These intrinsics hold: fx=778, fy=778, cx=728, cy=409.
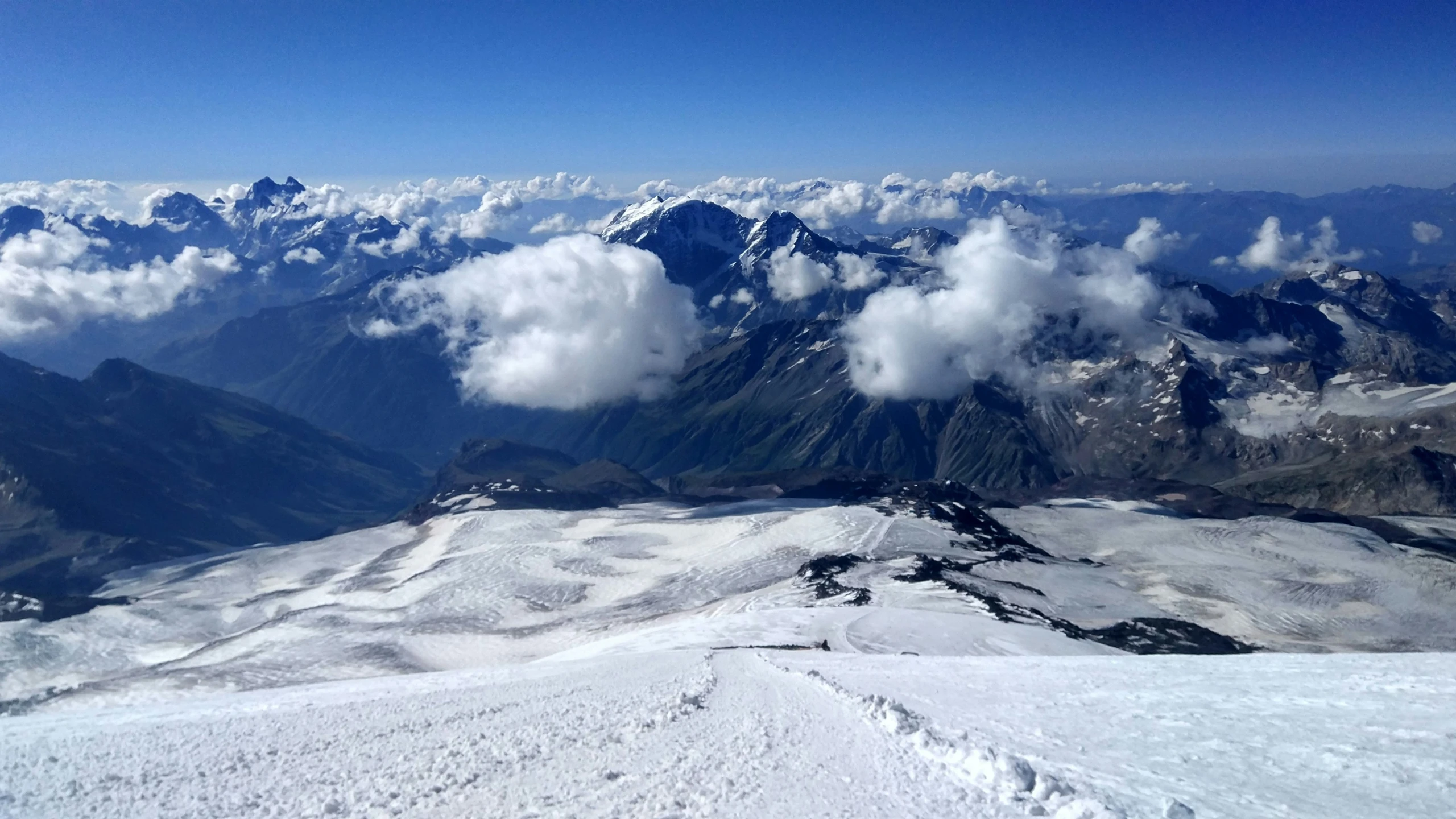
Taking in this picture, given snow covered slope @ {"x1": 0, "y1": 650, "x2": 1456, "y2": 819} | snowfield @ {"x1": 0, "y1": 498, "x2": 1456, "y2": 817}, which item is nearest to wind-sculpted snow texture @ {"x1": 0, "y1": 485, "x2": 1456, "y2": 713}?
snowfield @ {"x1": 0, "y1": 498, "x2": 1456, "y2": 817}

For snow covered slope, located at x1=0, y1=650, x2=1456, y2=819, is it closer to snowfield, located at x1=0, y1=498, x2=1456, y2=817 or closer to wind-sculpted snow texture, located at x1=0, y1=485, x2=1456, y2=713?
snowfield, located at x1=0, y1=498, x2=1456, y2=817

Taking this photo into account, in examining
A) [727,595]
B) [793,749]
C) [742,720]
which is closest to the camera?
[793,749]

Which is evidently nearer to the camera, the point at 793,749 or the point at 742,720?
the point at 793,749

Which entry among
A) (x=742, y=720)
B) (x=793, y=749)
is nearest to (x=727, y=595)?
(x=742, y=720)

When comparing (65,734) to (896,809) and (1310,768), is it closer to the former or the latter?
(896,809)

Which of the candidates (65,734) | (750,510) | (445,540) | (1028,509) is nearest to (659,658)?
(65,734)

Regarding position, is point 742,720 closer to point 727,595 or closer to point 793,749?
point 793,749

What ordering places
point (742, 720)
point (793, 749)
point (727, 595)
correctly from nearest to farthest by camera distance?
1. point (793, 749)
2. point (742, 720)
3. point (727, 595)

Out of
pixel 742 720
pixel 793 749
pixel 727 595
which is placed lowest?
pixel 727 595
